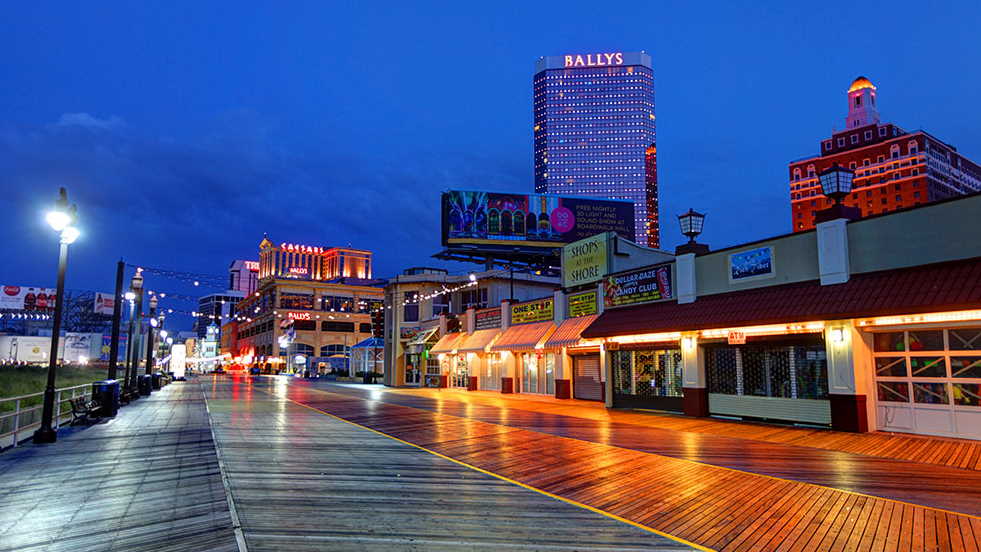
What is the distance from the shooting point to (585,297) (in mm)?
28359

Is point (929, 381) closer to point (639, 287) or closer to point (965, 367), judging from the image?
point (965, 367)

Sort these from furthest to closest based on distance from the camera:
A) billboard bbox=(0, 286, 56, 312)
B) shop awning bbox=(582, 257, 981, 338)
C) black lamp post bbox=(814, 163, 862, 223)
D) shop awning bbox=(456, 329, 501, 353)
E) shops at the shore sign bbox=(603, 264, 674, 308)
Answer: billboard bbox=(0, 286, 56, 312) < shop awning bbox=(456, 329, 501, 353) < shops at the shore sign bbox=(603, 264, 674, 308) < black lamp post bbox=(814, 163, 862, 223) < shop awning bbox=(582, 257, 981, 338)

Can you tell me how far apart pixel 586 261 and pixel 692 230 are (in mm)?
7130

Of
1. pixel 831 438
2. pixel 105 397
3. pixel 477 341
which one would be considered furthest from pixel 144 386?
pixel 831 438

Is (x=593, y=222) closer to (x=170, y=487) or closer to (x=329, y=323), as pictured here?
(x=170, y=487)

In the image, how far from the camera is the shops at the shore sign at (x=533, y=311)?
31.3 metres

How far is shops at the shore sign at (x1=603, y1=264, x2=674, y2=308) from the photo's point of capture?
21859 millimetres

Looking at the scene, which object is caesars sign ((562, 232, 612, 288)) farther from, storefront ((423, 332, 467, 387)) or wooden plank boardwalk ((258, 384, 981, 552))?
wooden plank boardwalk ((258, 384, 981, 552))

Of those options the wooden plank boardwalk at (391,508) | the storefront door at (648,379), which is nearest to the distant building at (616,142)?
the storefront door at (648,379)

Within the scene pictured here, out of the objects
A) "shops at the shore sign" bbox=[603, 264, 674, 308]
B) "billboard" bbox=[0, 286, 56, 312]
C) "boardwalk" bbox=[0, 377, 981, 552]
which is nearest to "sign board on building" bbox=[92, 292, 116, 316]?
"billboard" bbox=[0, 286, 56, 312]

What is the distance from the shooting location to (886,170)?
4860 inches

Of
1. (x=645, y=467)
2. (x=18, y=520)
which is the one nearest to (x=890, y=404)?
(x=645, y=467)

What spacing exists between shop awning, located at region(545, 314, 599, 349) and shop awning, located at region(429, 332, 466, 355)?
38.7 feet

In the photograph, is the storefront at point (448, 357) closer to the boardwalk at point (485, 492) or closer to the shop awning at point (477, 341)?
the shop awning at point (477, 341)
